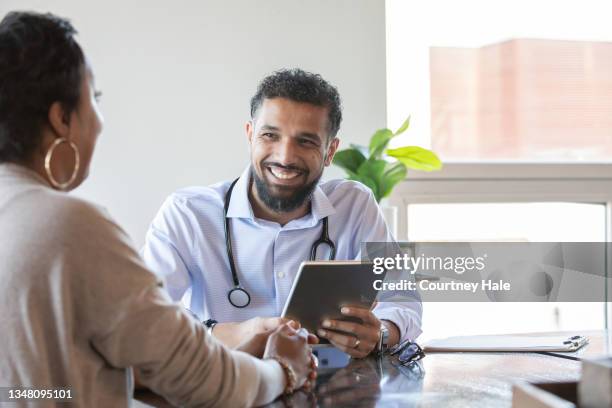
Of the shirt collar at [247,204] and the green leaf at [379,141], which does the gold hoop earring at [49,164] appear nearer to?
the shirt collar at [247,204]

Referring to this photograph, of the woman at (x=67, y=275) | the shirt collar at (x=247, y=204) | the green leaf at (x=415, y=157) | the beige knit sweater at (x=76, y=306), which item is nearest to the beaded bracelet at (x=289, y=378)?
the woman at (x=67, y=275)

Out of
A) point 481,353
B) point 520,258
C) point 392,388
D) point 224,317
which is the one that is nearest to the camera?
point 392,388

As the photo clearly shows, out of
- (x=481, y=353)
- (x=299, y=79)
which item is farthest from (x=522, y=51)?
(x=481, y=353)

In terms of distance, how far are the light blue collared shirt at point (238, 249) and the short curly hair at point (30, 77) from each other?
1034 millimetres

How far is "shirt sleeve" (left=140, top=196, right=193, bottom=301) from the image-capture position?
2172mm

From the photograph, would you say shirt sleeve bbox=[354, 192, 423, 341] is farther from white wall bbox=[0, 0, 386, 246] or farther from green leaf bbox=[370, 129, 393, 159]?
white wall bbox=[0, 0, 386, 246]

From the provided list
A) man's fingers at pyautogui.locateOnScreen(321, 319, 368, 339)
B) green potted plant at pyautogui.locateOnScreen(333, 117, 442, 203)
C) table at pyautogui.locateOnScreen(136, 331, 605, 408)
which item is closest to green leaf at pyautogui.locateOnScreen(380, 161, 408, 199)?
green potted plant at pyautogui.locateOnScreen(333, 117, 442, 203)

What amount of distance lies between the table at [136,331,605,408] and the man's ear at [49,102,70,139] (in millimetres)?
568

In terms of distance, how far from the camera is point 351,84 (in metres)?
3.51

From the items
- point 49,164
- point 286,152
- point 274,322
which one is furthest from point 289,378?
point 286,152

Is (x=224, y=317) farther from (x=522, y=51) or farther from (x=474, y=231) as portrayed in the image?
(x=522, y=51)

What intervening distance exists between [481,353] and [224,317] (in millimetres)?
748

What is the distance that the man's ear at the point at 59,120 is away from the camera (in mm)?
1180

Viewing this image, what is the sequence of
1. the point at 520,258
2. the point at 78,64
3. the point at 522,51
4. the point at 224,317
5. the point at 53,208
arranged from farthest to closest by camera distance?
the point at 522,51 < the point at 520,258 < the point at 224,317 < the point at 78,64 < the point at 53,208
